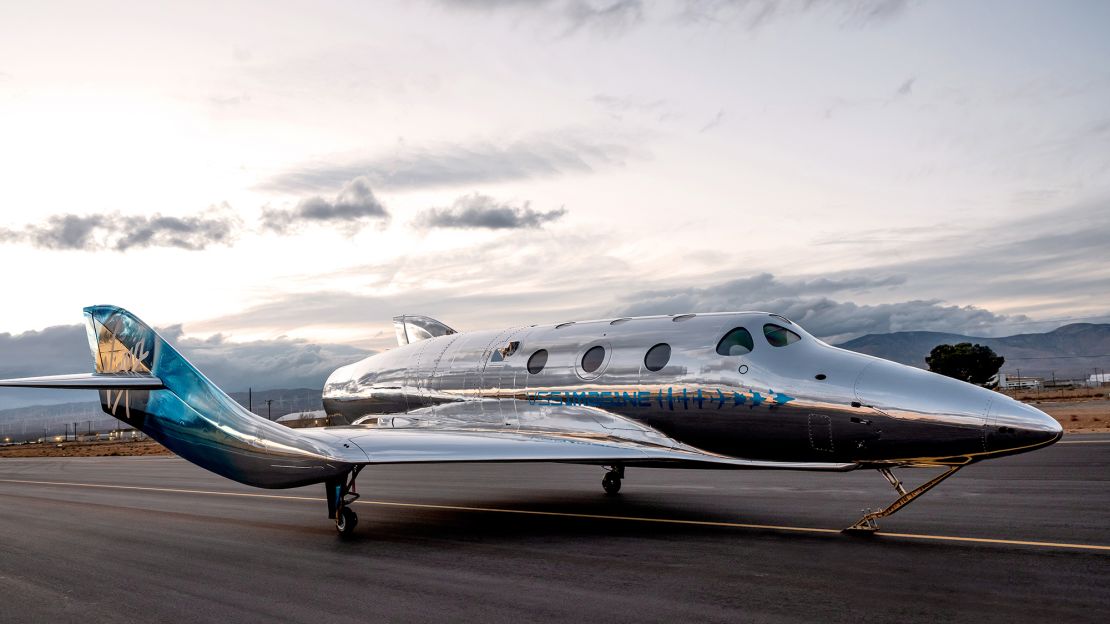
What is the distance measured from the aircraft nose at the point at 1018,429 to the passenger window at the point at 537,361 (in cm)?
693

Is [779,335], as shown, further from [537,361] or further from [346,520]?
[346,520]

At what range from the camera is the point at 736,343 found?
41.0 ft

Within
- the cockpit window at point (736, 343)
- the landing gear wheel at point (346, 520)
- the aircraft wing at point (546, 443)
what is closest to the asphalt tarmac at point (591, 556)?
the landing gear wheel at point (346, 520)

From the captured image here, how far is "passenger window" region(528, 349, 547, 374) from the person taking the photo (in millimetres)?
14643

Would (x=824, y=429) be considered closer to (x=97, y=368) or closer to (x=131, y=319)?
(x=131, y=319)

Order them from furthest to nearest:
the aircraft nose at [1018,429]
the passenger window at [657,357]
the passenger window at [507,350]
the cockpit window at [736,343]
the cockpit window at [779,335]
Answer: the passenger window at [507,350] < the passenger window at [657,357] < the cockpit window at [736,343] < the cockpit window at [779,335] < the aircraft nose at [1018,429]

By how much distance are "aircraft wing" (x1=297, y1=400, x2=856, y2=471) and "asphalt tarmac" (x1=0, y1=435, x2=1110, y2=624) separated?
1.04m

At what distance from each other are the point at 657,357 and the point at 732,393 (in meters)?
1.50

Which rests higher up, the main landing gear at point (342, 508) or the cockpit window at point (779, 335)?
the cockpit window at point (779, 335)

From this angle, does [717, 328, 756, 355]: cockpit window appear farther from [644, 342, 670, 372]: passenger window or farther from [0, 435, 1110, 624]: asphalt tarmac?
[0, 435, 1110, 624]: asphalt tarmac

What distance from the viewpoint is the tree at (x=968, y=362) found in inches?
3935

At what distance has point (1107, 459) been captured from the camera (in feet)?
67.8

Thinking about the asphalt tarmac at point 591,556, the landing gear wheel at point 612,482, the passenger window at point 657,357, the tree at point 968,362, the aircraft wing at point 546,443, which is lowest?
the asphalt tarmac at point 591,556

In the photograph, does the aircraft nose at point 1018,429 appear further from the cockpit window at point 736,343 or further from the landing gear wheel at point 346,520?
the landing gear wheel at point 346,520
